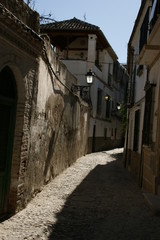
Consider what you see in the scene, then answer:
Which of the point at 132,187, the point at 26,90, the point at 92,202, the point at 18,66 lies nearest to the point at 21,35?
the point at 18,66

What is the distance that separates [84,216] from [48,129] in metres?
2.93

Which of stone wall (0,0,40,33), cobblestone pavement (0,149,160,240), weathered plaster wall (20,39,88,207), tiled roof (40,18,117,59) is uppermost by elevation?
tiled roof (40,18,117,59)

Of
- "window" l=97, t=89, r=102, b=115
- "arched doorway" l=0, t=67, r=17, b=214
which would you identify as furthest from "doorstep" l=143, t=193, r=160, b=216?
"window" l=97, t=89, r=102, b=115

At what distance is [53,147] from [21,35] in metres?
4.65

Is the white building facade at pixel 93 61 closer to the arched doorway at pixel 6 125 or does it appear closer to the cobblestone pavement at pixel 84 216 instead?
the cobblestone pavement at pixel 84 216

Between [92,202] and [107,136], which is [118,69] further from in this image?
[92,202]

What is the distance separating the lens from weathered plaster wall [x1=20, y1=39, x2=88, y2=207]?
6.66 m

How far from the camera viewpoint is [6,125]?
5.45 meters

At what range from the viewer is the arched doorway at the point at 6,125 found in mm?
5215

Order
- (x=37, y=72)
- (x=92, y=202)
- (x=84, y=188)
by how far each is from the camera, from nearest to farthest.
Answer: (x=37, y=72) < (x=92, y=202) < (x=84, y=188)

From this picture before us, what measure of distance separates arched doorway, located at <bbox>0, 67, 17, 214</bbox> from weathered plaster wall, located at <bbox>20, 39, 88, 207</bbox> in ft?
2.13

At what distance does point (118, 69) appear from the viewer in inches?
1228

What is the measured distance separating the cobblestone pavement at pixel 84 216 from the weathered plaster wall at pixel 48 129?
0.44m

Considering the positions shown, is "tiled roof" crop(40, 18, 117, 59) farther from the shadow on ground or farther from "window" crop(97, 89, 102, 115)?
the shadow on ground
